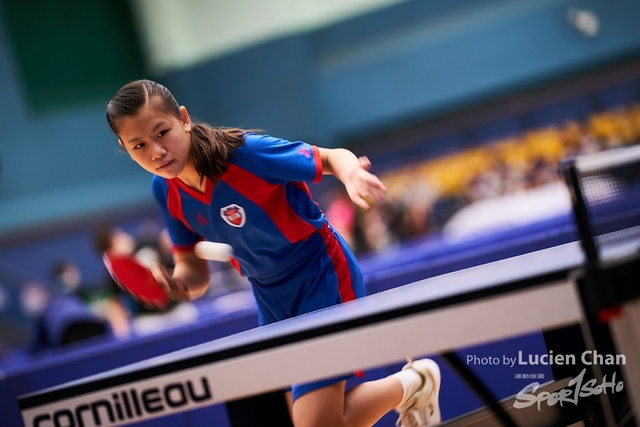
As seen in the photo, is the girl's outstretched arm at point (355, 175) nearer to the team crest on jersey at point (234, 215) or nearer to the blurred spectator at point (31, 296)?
the team crest on jersey at point (234, 215)

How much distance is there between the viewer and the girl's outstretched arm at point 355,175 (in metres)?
1.85

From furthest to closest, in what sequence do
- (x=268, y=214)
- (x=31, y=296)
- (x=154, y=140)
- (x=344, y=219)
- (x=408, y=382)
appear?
(x=31, y=296)
(x=344, y=219)
(x=408, y=382)
(x=268, y=214)
(x=154, y=140)

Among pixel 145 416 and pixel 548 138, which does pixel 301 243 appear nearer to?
pixel 145 416

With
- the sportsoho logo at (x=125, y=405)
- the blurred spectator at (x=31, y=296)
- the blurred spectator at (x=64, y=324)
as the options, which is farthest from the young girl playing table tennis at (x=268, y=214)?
the blurred spectator at (x=31, y=296)

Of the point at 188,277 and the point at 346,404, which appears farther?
the point at 188,277

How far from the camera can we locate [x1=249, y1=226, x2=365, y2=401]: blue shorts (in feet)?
7.61

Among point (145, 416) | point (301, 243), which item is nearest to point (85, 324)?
point (301, 243)

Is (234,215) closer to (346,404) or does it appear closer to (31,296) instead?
(346,404)

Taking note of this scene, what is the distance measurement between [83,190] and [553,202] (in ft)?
27.8

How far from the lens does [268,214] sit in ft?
7.39

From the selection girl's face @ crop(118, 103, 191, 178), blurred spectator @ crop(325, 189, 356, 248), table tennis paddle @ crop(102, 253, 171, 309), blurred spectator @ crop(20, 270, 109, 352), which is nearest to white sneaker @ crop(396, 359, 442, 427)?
table tennis paddle @ crop(102, 253, 171, 309)

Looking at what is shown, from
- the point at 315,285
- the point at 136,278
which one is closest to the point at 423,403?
the point at 315,285

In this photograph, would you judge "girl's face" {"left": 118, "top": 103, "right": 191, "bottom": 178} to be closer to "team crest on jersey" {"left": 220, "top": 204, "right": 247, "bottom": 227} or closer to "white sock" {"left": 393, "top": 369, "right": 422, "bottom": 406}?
"team crest on jersey" {"left": 220, "top": 204, "right": 247, "bottom": 227}

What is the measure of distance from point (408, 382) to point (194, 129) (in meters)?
1.14
